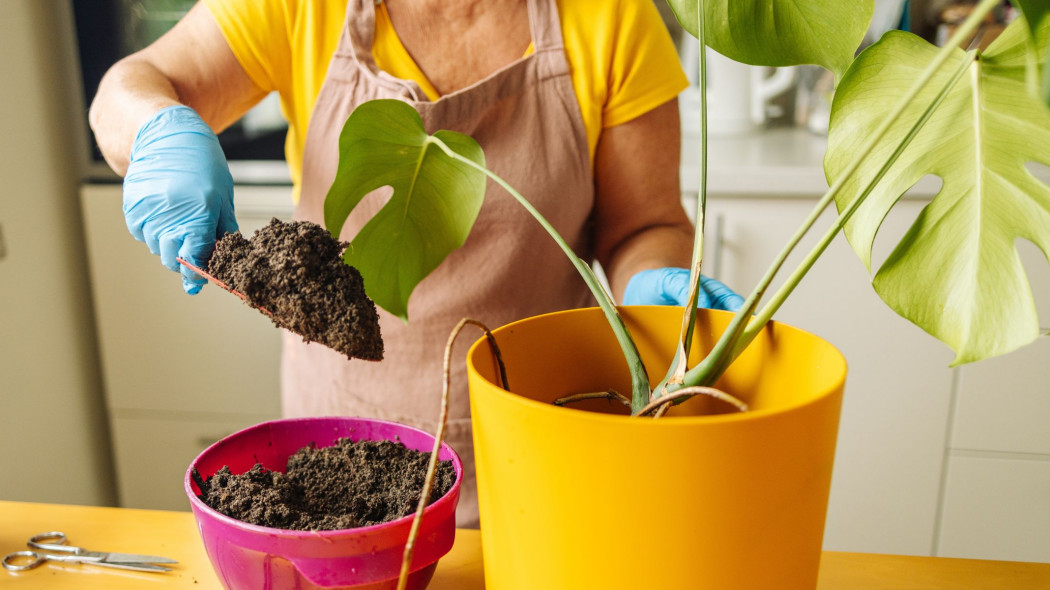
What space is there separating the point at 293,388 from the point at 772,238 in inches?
31.1

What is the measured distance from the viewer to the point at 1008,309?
34cm

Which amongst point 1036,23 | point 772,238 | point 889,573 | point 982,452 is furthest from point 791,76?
point 1036,23

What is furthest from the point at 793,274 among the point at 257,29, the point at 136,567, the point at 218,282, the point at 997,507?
the point at 997,507

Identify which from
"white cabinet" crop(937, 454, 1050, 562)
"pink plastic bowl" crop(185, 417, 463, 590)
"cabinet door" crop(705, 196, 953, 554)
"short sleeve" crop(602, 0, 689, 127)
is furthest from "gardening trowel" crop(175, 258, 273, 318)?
"white cabinet" crop(937, 454, 1050, 562)

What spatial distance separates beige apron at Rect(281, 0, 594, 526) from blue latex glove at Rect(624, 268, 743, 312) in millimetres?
140

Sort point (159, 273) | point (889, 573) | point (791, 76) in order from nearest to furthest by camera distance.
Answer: point (889, 573), point (159, 273), point (791, 76)

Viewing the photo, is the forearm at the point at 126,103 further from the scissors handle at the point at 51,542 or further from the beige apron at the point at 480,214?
the scissors handle at the point at 51,542

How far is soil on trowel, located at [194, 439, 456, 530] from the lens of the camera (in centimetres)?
41

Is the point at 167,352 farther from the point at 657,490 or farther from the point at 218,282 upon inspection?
the point at 657,490

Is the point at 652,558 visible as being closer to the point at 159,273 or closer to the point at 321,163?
the point at 321,163

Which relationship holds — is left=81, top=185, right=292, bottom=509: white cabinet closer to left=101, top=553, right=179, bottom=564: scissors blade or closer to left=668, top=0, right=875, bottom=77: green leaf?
left=101, top=553, right=179, bottom=564: scissors blade

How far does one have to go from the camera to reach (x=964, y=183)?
1.20 feet

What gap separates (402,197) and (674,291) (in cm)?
29

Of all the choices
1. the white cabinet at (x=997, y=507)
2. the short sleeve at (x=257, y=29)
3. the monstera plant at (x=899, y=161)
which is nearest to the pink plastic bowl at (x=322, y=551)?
the monstera plant at (x=899, y=161)
